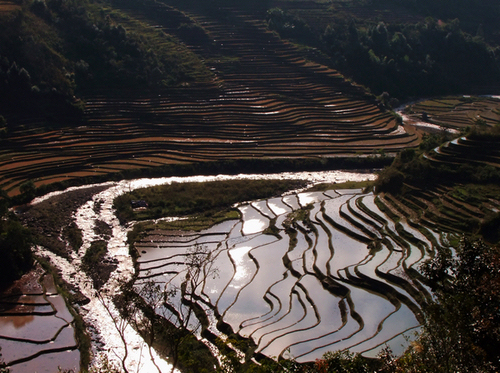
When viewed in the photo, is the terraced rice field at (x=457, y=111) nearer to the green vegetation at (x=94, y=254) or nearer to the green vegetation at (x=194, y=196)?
the green vegetation at (x=194, y=196)

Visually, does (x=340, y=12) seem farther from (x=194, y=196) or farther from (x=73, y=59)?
(x=194, y=196)

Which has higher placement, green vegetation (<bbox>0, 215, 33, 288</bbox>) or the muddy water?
green vegetation (<bbox>0, 215, 33, 288</bbox>)

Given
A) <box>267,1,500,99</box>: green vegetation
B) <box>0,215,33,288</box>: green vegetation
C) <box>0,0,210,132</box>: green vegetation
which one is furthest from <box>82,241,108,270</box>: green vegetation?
<box>267,1,500,99</box>: green vegetation

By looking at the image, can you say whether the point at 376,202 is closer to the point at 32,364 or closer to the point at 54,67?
the point at 32,364

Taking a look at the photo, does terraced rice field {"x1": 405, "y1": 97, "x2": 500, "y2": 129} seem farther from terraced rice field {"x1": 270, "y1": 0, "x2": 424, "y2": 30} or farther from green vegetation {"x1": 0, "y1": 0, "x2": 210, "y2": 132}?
green vegetation {"x1": 0, "y1": 0, "x2": 210, "y2": 132}

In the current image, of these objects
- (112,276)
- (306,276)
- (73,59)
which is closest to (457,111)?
(73,59)

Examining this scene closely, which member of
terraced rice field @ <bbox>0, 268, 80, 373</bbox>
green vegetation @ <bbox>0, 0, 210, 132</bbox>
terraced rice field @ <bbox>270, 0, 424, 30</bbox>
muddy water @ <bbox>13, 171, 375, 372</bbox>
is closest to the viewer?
terraced rice field @ <bbox>0, 268, 80, 373</bbox>

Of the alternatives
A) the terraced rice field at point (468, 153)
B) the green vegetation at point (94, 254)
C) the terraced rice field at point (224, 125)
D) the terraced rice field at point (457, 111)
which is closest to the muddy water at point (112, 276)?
the green vegetation at point (94, 254)
